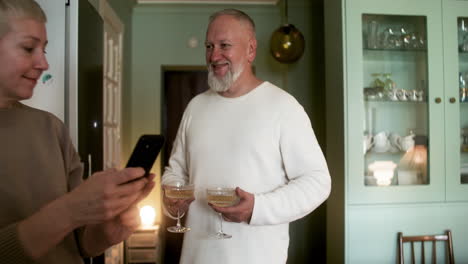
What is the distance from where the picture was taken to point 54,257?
84 cm

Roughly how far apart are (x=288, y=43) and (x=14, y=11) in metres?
2.55

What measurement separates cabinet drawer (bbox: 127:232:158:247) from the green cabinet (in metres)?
1.64

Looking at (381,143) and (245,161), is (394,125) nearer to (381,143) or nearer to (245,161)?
(381,143)

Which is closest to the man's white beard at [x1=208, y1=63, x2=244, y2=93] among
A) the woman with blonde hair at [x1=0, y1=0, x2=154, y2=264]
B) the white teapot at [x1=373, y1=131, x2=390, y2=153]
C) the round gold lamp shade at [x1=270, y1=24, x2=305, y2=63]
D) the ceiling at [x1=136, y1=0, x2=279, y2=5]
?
the woman with blonde hair at [x1=0, y1=0, x2=154, y2=264]

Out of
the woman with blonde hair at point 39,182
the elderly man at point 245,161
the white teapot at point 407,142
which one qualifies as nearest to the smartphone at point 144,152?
the woman with blonde hair at point 39,182

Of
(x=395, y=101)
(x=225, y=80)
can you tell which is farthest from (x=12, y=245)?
(x=395, y=101)

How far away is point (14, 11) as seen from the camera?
29.9 inches

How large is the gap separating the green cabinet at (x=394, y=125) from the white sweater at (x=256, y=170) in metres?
1.14

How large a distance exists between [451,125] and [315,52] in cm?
150

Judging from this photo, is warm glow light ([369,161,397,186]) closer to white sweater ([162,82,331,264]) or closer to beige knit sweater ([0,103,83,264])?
white sweater ([162,82,331,264])

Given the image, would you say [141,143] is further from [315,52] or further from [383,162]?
[315,52]

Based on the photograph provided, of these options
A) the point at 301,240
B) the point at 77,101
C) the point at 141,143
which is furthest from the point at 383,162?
the point at 141,143

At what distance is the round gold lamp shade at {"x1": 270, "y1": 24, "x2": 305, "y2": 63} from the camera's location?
10.1ft

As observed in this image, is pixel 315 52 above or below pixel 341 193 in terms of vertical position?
above
